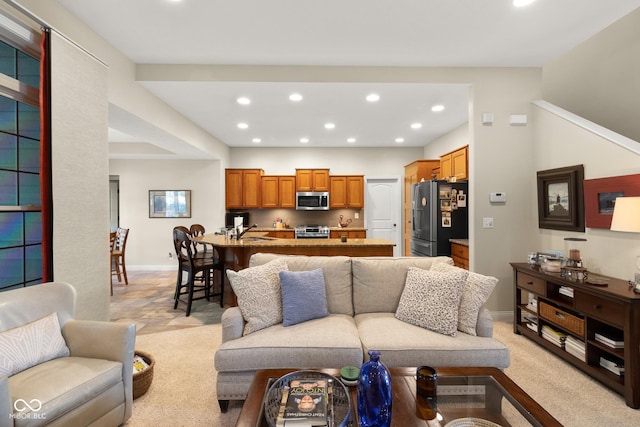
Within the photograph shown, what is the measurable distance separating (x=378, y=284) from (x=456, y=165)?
3.14 metres

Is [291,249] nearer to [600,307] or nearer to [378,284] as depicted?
[378,284]

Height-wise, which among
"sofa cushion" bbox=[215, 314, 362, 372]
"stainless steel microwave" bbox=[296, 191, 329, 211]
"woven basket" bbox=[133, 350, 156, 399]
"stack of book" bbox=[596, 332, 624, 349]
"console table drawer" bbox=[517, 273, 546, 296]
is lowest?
"woven basket" bbox=[133, 350, 156, 399]

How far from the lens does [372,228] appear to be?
282 inches

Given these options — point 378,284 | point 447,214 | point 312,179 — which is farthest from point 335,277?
point 312,179

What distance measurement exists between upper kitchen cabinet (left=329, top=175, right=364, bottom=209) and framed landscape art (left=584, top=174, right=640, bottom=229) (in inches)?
174

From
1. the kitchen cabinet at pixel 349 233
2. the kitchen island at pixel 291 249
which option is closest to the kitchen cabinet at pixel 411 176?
the kitchen cabinet at pixel 349 233

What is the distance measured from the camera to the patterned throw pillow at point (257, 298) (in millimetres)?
2109

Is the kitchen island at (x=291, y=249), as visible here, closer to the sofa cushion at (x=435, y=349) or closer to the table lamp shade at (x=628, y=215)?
the sofa cushion at (x=435, y=349)

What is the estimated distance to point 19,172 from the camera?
2213 millimetres

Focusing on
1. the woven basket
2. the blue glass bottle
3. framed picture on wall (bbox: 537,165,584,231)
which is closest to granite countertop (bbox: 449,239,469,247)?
framed picture on wall (bbox: 537,165,584,231)

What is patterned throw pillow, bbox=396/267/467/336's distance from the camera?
2.05 m

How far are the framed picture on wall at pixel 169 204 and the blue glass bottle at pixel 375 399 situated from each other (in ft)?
20.6

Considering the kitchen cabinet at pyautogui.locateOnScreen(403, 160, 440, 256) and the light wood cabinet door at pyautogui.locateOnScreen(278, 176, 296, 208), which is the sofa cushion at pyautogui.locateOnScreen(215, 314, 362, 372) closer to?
the kitchen cabinet at pyautogui.locateOnScreen(403, 160, 440, 256)

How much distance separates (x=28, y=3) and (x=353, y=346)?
3281 millimetres
